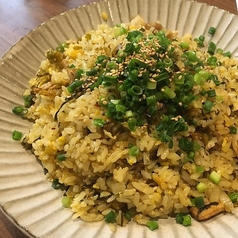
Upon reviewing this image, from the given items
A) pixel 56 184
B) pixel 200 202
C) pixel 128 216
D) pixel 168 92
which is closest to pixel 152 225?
pixel 128 216

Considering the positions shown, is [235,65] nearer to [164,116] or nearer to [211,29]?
[211,29]

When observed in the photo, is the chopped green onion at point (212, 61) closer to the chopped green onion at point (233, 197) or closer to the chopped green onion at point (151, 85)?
the chopped green onion at point (151, 85)

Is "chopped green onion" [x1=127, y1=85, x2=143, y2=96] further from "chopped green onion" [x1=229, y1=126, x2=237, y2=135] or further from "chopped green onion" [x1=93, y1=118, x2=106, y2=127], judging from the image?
"chopped green onion" [x1=229, y1=126, x2=237, y2=135]

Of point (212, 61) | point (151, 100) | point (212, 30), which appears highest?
point (212, 30)

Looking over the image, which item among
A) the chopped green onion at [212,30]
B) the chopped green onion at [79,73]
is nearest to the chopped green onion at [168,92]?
the chopped green onion at [79,73]

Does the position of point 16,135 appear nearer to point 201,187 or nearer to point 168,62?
point 168,62

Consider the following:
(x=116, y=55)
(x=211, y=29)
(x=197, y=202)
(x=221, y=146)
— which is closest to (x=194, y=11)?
(x=211, y=29)
